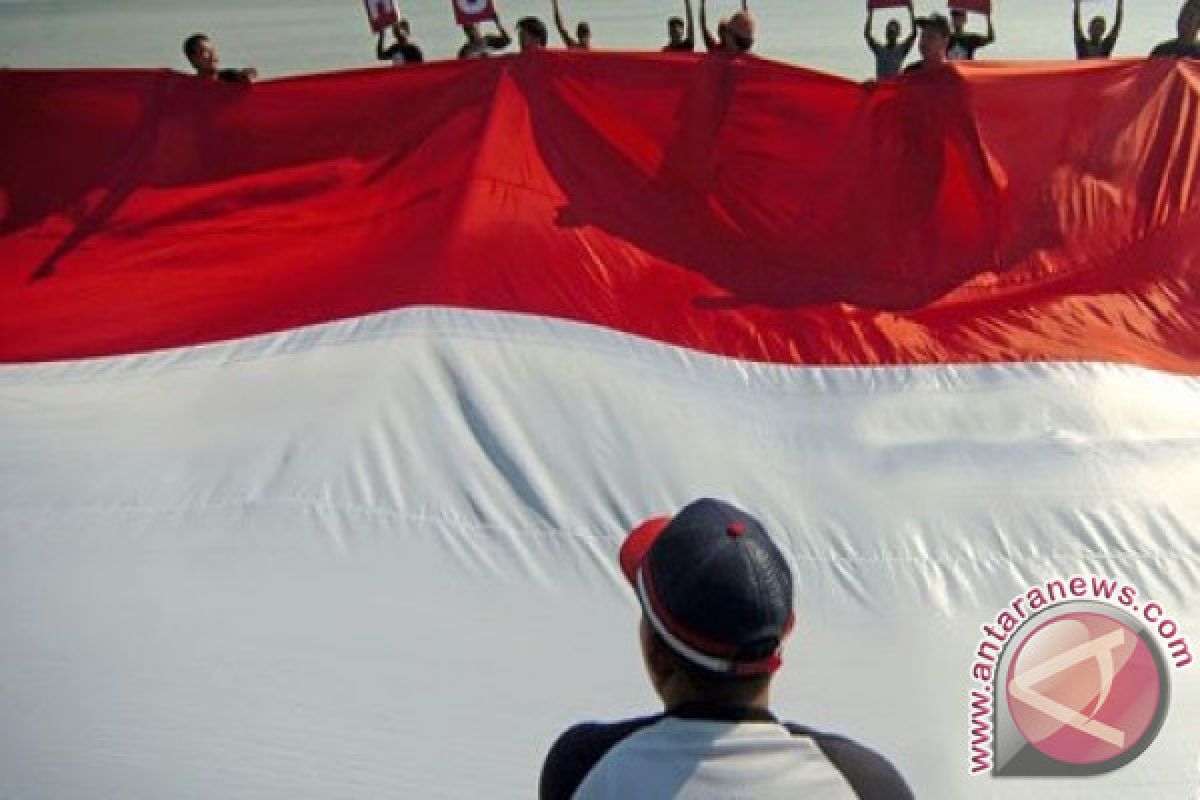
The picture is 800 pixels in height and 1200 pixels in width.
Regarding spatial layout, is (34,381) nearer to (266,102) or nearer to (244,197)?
(244,197)

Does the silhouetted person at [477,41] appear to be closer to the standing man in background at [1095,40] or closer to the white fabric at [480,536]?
the standing man in background at [1095,40]

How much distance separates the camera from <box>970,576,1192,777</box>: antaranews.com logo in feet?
5.53

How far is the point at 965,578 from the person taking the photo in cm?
194

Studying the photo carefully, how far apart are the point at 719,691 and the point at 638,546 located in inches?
7.3

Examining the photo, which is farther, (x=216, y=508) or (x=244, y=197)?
(x=244, y=197)

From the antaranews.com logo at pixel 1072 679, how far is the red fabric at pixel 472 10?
3.40m

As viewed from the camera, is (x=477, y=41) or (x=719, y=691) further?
(x=477, y=41)

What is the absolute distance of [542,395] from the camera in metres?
2.30

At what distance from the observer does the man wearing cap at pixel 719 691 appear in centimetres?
87

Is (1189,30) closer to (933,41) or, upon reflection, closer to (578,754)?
(933,41)

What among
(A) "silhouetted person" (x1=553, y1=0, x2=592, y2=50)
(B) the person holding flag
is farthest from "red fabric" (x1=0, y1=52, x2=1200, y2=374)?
(A) "silhouetted person" (x1=553, y1=0, x2=592, y2=50)

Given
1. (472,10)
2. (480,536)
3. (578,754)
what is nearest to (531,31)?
(472,10)

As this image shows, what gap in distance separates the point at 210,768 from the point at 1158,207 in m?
2.57

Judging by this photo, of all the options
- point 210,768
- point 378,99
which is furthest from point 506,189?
point 210,768
